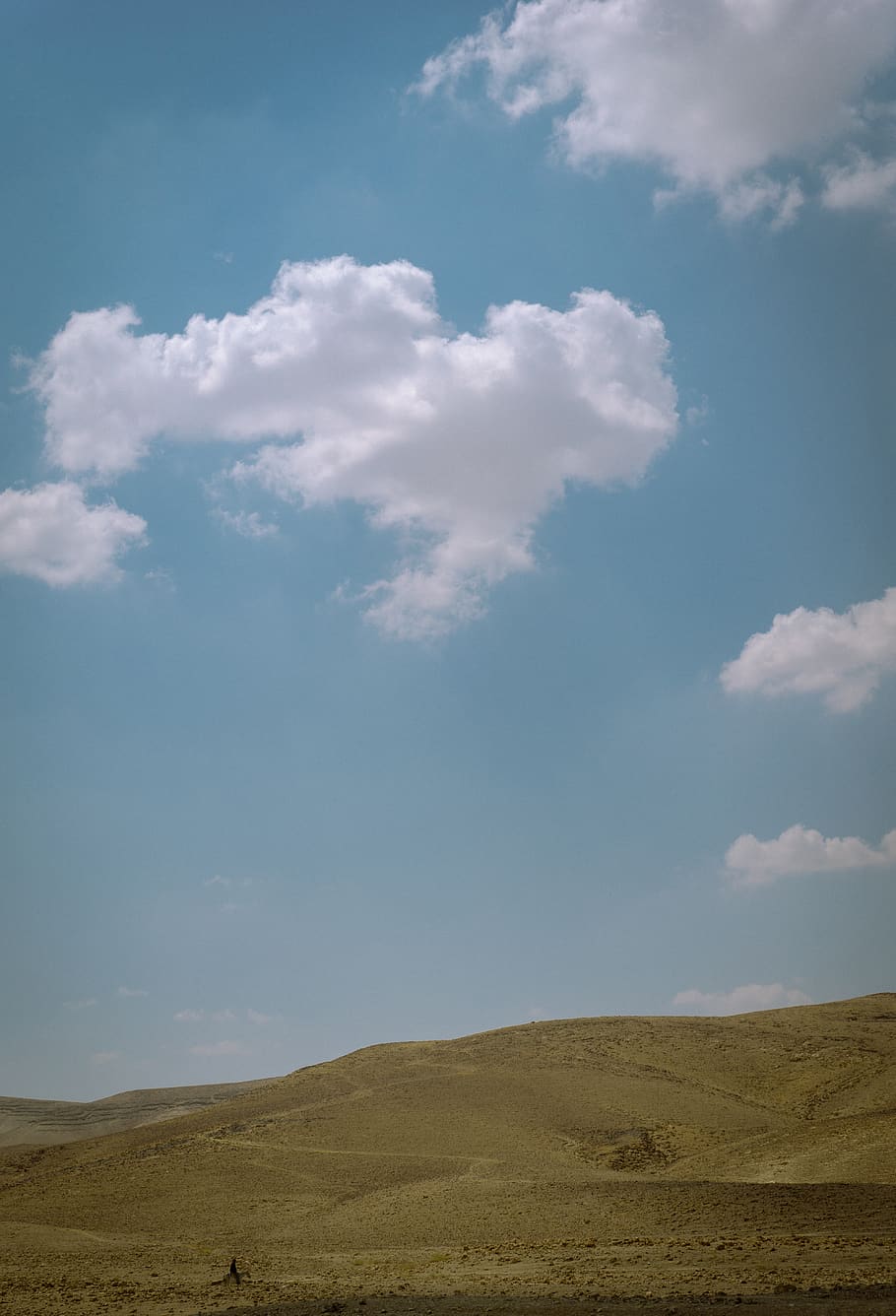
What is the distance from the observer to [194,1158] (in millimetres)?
44719

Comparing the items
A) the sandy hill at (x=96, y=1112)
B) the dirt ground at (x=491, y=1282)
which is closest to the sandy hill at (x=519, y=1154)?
the dirt ground at (x=491, y=1282)

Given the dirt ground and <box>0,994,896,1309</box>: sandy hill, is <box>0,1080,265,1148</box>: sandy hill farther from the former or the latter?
the dirt ground

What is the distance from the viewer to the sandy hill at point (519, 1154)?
28.9 metres

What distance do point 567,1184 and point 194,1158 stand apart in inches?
724

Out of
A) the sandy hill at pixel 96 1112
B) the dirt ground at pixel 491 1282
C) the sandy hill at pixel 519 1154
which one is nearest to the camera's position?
the dirt ground at pixel 491 1282

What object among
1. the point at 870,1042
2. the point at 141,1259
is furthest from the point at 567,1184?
the point at 870,1042

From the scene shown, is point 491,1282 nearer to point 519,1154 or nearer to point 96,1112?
point 519,1154

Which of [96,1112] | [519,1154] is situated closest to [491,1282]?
[519,1154]

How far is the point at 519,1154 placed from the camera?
41.2 m

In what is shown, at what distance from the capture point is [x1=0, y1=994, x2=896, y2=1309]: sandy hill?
2892 centimetres

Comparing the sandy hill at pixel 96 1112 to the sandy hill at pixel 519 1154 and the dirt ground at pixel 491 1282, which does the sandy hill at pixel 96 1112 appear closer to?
the sandy hill at pixel 519 1154

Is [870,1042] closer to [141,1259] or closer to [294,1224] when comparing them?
[294,1224]

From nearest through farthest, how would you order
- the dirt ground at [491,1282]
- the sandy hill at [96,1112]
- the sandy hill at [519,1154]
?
the dirt ground at [491,1282] < the sandy hill at [519,1154] < the sandy hill at [96,1112]

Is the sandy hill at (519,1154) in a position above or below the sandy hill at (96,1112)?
above
